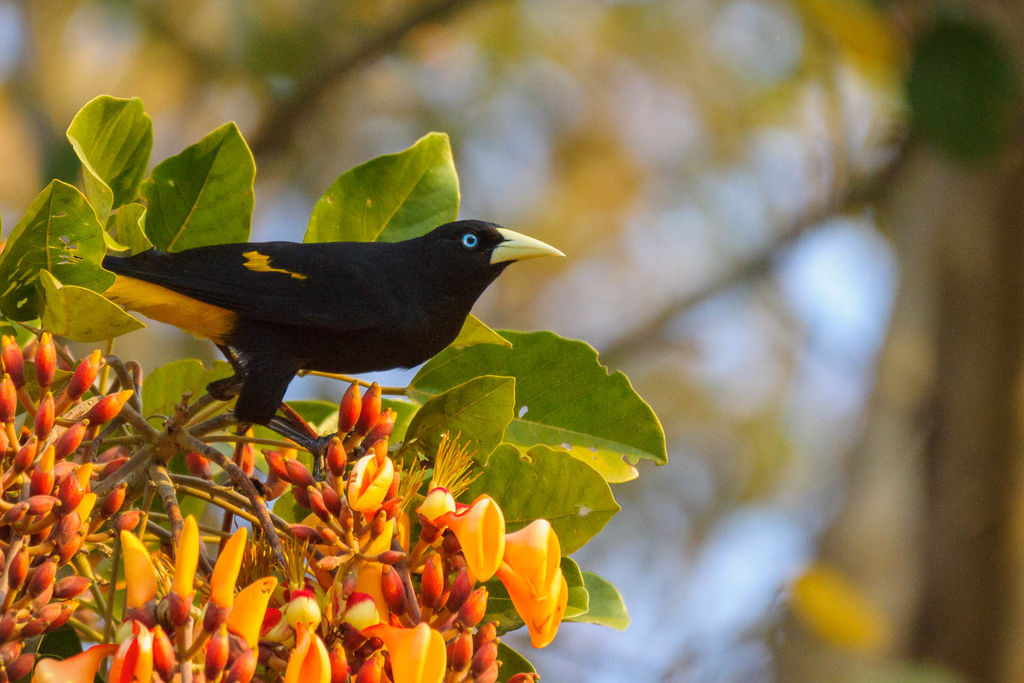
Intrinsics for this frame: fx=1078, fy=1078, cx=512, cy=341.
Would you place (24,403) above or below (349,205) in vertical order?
below

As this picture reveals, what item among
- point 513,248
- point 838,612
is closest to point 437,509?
point 513,248

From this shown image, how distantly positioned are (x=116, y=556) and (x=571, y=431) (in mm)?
870

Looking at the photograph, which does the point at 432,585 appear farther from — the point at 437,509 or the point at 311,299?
the point at 311,299

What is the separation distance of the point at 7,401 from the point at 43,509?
10.0 inches

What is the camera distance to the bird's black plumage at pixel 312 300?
2.58m

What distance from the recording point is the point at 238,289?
2699mm

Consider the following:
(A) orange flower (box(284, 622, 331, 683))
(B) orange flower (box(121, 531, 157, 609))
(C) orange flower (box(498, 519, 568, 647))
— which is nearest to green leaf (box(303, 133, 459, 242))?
(C) orange flower (box(498, 519, 568, 647))

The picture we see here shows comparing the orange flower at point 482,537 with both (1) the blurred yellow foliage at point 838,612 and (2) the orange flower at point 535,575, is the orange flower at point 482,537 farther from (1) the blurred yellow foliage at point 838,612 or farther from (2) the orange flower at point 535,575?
(1) the blurred yellow foliage at point 838,612

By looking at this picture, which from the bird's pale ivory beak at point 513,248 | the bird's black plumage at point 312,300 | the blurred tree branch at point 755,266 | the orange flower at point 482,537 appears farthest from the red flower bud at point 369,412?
the blurred tree branch at point 755,266

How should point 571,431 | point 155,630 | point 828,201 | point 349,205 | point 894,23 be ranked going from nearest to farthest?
point 155,630 < point 571,431 < point 349,205 < point 894,23 < point 828,201

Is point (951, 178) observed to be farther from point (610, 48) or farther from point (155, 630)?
point (610, 48)

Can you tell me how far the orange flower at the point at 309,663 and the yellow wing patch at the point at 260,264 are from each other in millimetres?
1448

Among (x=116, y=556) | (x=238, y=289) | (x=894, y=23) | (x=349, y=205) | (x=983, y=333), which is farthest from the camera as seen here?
(x=983, y=333)

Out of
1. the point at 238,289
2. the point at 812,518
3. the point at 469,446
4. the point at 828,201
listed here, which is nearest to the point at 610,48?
the point at 828,201
